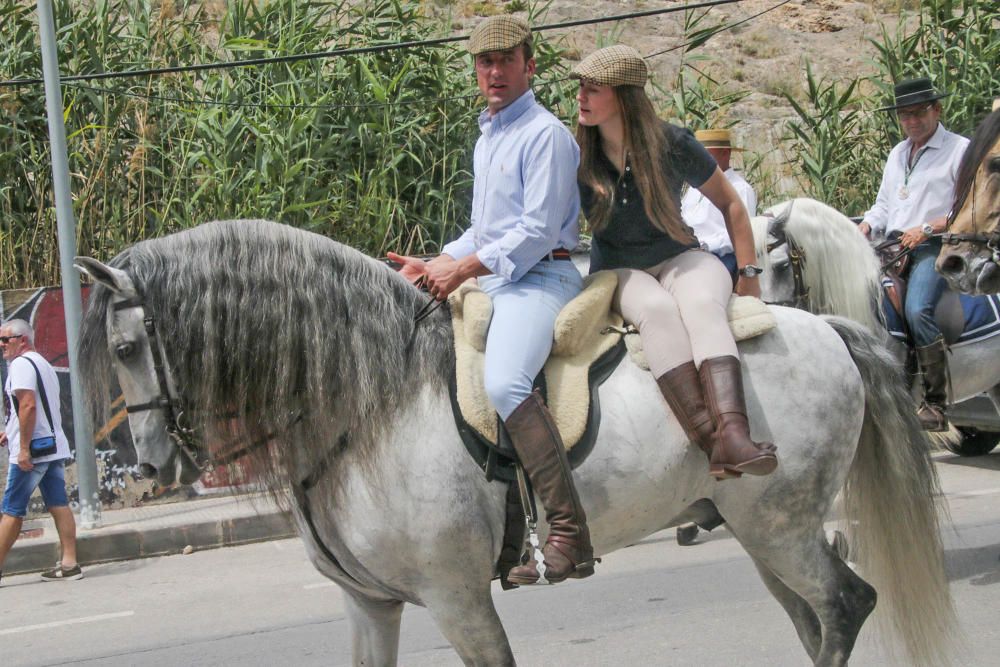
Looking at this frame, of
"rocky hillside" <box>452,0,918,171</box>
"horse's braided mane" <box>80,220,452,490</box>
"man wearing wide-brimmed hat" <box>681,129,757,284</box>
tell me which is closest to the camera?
"horse's braided mane" <box>80,220,452,490</box>

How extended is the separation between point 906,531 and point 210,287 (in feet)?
8.94

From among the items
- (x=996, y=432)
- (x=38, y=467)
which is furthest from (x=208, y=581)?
(x=996, y=432)

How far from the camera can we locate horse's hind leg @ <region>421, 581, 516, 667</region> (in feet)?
11.4

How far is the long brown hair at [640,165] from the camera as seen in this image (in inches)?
144

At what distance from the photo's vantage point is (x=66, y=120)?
11.5 metres

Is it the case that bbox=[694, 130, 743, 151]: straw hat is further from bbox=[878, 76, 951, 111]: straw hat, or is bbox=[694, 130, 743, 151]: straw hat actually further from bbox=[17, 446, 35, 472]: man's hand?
bbox=[17, 446, 35, 472]: man's hand

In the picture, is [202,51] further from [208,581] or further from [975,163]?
[975,163]

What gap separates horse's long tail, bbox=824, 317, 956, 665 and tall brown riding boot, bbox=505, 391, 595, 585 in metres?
1.37

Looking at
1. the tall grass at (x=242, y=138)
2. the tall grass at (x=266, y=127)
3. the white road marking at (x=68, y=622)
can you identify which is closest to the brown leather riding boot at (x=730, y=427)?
the white road marking at (x=68, y=622)

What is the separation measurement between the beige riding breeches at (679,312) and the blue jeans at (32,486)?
573 cm

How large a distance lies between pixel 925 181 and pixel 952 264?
263 cm

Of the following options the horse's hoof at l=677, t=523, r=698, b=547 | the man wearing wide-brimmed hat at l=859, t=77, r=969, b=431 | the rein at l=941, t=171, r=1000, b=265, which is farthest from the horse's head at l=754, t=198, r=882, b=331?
the rein at l=941, t=171, r=1000, b=265

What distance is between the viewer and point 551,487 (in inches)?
134

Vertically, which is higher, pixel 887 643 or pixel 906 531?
pixel 906 531
